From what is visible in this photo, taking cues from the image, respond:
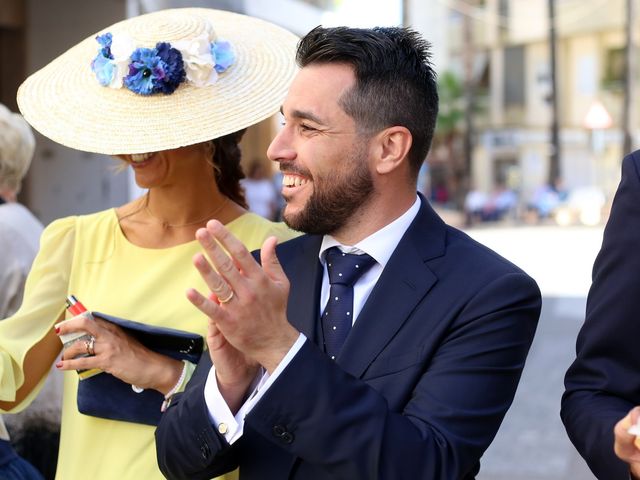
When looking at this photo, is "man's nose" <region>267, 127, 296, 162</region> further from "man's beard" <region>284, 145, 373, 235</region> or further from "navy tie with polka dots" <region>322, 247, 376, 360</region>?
"navy tie with polka dots" <region>322, 247, 376, 360</region>

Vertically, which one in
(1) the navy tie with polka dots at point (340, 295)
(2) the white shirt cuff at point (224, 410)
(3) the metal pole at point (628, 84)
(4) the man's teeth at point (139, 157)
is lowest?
(3) the metal pole at point (628, 84)

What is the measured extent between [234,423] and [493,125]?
54.4 m

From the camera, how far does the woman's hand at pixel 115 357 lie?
2836 mm

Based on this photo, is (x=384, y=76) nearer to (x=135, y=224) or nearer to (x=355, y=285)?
(x=355, y=285)

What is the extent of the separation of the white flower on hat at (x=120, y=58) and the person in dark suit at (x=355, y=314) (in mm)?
729

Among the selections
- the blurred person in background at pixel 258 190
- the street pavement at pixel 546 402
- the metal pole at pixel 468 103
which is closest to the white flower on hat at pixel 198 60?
the street pavement at pixel 546 402

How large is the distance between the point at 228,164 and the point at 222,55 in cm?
33

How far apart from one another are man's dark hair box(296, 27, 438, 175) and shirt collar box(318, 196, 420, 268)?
14cm

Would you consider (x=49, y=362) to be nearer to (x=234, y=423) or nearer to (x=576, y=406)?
(x=234, y=423)

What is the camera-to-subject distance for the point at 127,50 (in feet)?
10.4

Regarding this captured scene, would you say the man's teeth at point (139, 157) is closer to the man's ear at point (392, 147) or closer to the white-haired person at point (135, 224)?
the white-haired person at point (135, 224)

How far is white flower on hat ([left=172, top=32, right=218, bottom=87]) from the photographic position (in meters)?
3.14

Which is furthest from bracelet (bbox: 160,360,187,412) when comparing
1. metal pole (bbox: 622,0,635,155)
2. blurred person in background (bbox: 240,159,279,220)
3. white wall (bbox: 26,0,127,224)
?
metal pole (bbox: 622,0,635,155)

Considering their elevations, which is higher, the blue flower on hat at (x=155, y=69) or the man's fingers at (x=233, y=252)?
the blue flower on hat at (x=155, y=69)
